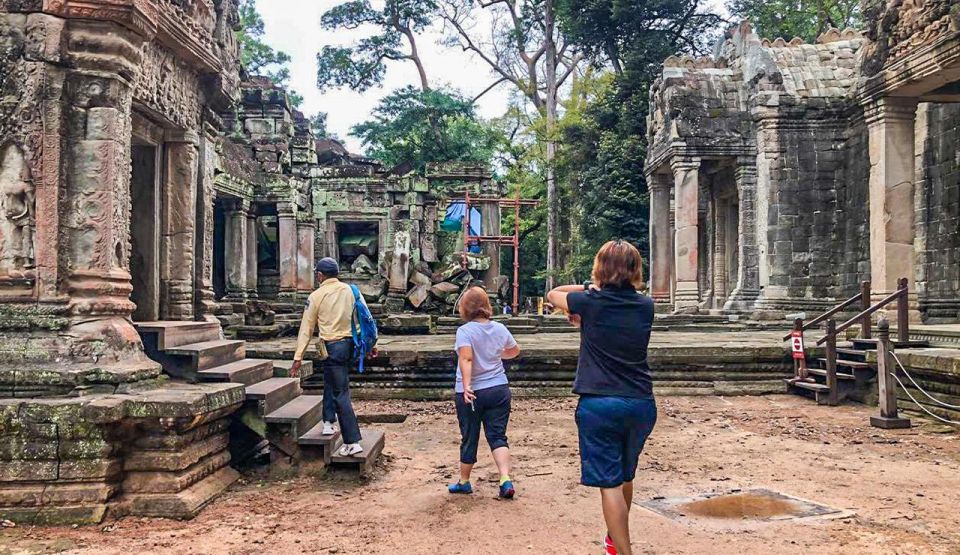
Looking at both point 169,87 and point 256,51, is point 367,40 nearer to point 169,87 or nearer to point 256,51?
point 256,51

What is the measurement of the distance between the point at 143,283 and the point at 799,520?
5357 mm

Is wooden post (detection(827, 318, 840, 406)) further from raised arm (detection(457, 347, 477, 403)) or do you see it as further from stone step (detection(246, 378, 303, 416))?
stone step (detection(246, 378, 303, 416))

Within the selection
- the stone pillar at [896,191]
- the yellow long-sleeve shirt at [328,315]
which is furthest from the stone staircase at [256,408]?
the stone pillar at [896,191]

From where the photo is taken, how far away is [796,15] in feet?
85.6

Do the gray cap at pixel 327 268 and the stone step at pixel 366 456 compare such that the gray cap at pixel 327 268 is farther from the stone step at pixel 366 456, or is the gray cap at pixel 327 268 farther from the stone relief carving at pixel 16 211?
the stone relief carving at pixel 16 211

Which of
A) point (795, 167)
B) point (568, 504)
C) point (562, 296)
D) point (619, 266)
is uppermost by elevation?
point (795, 167)

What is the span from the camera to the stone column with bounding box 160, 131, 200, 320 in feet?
20.7

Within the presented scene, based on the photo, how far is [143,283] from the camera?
6.18m

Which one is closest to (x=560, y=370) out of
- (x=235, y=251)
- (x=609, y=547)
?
(x=609, y=547)

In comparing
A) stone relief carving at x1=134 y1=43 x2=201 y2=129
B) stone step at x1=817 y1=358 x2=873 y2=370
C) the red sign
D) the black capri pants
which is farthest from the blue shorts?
the red sign

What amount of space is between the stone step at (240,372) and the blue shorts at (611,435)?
3.09 m

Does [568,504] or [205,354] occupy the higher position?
[205,354]

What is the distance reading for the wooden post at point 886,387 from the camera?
6602mm

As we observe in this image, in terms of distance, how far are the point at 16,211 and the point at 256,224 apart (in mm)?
15868
